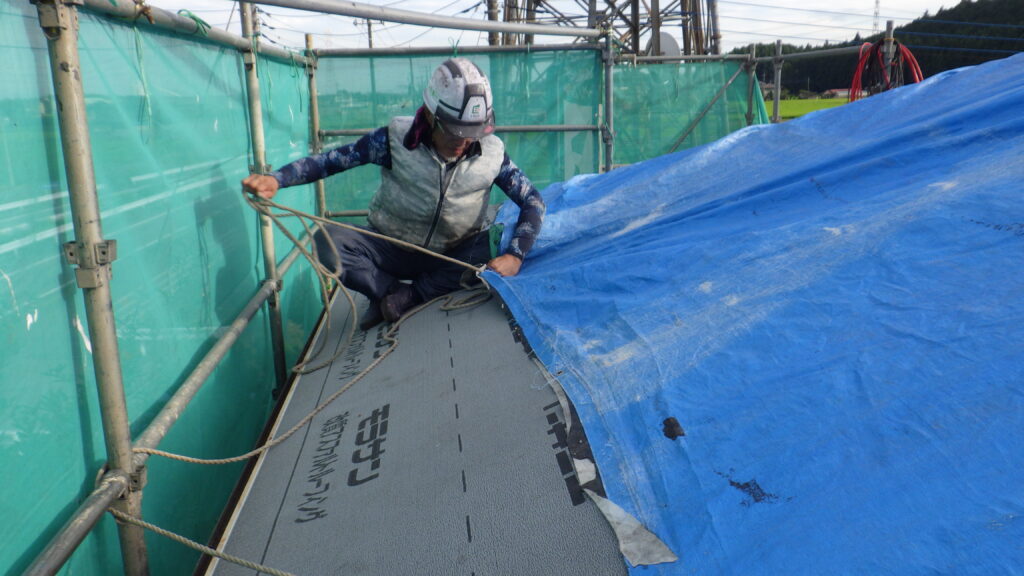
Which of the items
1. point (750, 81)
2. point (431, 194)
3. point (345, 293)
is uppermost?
point (750, 81)

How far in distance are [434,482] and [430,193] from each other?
1.90 m

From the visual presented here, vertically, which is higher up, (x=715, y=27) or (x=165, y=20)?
(x=715, y=27)

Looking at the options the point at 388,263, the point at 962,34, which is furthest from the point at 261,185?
the point at 962,34

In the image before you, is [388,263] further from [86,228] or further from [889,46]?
[889,46]

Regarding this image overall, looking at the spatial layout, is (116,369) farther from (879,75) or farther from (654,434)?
(879,75)

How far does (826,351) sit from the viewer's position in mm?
1675

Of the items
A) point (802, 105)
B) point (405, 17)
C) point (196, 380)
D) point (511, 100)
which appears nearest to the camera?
point (196, 380)

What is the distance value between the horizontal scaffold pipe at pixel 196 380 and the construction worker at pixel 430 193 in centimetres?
39

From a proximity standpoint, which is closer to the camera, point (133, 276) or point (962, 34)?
point (133, 276)

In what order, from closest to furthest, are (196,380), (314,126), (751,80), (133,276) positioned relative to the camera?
(133,276), (196,380), (314,126), (751,80)

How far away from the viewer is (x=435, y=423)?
7.06 ft

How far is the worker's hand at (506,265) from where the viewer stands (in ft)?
10.4

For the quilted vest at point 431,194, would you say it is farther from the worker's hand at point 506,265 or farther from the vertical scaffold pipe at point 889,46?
the vertical scaffold pipe at point 889,46

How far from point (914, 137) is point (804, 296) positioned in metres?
1.22
